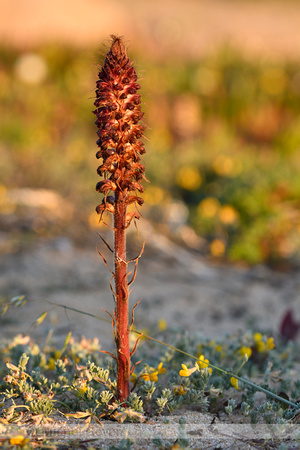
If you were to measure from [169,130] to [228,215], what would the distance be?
3.44 meters

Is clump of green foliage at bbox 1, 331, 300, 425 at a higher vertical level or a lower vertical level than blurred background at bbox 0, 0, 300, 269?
lower

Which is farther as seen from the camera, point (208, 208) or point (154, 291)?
point (208, 208)

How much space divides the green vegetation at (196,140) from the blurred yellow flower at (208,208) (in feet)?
0.03

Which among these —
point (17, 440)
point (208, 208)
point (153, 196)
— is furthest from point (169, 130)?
point (17, 440)

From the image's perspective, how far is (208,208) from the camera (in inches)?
214

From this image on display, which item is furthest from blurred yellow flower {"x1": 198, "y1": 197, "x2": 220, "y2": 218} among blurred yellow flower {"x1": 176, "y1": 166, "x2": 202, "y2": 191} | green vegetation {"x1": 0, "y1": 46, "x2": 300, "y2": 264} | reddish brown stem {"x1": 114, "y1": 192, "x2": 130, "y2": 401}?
reddish brown stem {"x1": 114, "y1": 192, "x2": 130, "y2": 401}

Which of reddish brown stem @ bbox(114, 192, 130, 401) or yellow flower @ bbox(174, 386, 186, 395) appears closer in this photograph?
reddish brown stem @ bbox(114, 192, 130, 401)

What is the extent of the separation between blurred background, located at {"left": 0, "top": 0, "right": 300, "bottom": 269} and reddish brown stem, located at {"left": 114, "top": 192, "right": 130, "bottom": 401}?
1.78 feet

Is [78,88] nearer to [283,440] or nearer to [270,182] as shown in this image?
[270,182]

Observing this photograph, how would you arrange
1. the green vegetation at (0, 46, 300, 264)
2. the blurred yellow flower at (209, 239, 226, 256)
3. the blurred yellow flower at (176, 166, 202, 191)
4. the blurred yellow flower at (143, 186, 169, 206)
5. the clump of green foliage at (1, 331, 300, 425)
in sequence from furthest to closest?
the blurred yellow flower at (176, 166, 202, 191) < the blurred yellow flower at (143, 186, 169, 206) < the green vegetation at (0, 46, 300, 264) < the blurred yellow flower at (209, 239, 226, 256) < the clump of green foliage at (1, 331, 300, 425)

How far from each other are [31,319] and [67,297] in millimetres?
448

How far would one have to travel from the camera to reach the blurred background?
5.21 metres

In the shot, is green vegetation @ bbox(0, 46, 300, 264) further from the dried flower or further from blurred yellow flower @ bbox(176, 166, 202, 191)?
the dried flower

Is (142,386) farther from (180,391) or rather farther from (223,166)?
(223,166)
